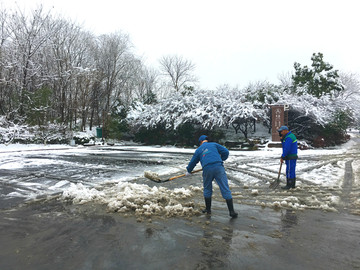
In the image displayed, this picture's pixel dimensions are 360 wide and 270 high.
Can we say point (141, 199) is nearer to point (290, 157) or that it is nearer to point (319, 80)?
point (290, 157)

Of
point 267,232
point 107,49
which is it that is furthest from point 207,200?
point 107,49

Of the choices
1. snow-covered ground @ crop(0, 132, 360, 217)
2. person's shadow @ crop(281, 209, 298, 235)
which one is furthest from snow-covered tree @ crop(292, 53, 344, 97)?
person's shadow @ crop(281, 209, 298, 235)

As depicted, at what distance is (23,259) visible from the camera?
2811mm

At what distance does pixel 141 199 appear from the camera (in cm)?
481

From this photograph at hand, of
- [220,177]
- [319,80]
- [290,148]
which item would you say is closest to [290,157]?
[290,148]

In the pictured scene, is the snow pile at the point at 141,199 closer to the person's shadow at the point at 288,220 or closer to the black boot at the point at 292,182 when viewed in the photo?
the person's shadow at the point at 288,220

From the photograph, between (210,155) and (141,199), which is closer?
(210,155)

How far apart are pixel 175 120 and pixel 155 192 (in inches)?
577

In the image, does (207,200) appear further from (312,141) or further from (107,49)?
A: (107,49)

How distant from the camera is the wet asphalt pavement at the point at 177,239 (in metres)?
2.71

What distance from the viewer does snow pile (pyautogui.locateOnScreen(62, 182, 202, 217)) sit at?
433 cm

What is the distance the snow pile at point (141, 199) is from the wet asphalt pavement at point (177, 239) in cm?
19

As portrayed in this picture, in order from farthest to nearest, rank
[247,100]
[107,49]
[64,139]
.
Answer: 1. [107,49]
2. [64,139]
3. [247,100]

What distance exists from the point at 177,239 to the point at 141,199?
1.70 meters
